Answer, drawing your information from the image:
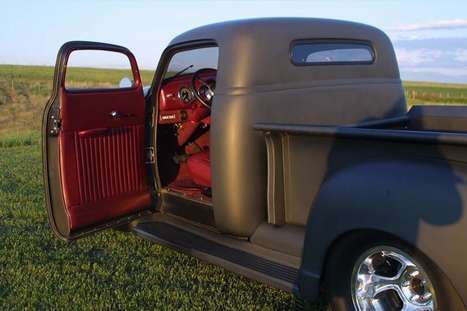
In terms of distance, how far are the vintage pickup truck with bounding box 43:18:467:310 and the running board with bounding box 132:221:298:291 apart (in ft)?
0.04

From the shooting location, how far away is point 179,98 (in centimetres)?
471

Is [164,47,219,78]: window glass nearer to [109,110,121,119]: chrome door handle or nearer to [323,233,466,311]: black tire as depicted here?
[109,110,121,119]: chrome door handle

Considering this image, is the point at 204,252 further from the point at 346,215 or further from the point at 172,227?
the point at 346,215

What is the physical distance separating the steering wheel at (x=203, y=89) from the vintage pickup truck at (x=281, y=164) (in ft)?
0.04

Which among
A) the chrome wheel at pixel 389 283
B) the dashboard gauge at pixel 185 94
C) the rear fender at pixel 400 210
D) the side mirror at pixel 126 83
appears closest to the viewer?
the rear fender at pixel 400 210

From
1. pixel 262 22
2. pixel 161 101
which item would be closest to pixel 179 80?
pixel 161 101

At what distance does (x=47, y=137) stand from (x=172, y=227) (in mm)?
1196

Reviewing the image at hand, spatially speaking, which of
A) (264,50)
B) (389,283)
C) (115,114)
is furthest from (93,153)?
(389,283)

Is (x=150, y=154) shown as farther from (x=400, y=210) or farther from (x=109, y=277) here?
(x=400, y=210)

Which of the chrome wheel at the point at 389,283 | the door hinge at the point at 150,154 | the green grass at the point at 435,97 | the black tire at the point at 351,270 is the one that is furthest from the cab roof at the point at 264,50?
the green grass at the point at 435,97

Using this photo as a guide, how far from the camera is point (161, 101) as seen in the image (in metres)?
4.65

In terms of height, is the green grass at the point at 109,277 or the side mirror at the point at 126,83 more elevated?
the side mirror at the point at 126,83

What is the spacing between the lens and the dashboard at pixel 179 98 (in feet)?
15.2

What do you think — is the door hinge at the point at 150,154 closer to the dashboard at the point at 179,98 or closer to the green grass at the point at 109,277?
the dashboard at the point at 179,98
